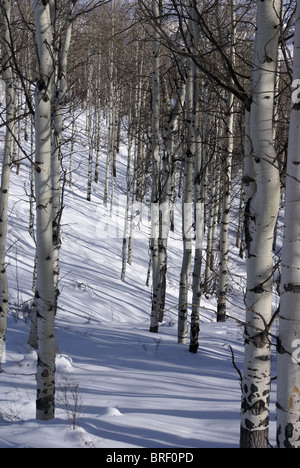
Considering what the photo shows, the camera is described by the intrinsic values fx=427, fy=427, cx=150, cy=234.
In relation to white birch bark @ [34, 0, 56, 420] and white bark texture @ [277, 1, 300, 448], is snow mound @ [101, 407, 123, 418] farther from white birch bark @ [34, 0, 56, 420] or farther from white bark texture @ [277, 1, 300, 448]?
white bark texture @ [277, 1, 300, 448]

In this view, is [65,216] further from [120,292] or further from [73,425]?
[73,425]

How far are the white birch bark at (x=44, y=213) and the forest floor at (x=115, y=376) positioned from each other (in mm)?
236

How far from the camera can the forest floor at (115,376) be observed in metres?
3.39

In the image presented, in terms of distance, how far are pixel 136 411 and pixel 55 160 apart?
3.33 meters

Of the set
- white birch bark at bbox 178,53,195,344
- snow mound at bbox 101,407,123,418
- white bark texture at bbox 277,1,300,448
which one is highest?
white birch bark at bbox 178,53,195,344

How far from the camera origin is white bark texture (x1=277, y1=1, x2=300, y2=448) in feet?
6.91

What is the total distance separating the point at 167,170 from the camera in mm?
7770

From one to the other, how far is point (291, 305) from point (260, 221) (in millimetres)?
546

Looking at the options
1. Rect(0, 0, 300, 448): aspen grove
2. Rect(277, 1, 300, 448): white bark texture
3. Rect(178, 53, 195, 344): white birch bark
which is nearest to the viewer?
Rect(277, 1, 300, 448): white bark texture

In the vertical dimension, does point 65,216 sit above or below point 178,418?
above

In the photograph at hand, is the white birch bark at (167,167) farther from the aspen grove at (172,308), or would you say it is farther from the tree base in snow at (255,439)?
the tree base in snow at (255,439)

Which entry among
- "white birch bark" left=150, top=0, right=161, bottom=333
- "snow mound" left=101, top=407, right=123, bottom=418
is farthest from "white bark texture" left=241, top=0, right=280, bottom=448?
"white birch bark" left=150, top=0, right=161, bottom=333

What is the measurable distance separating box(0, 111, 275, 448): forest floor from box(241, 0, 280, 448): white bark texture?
37 centimetres
